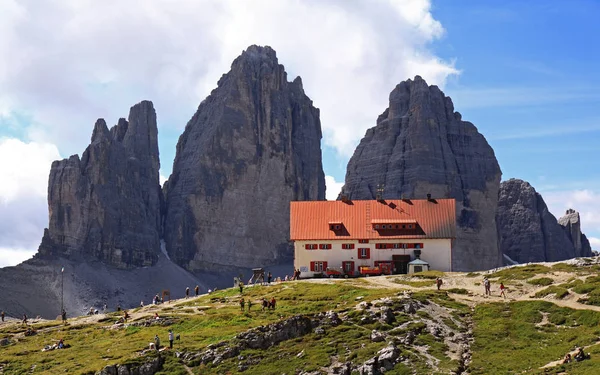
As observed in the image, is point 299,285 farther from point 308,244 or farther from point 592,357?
point 592,357

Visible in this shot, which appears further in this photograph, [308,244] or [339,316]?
[308,244]

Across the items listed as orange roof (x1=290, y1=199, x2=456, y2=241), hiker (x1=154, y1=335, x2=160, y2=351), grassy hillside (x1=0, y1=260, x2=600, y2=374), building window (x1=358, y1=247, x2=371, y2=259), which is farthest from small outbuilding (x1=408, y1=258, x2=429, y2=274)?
hiker (x1=154, y1=335, x2=160, y2=351)

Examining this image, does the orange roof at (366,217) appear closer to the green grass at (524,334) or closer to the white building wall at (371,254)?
the white building wall at (371,254)

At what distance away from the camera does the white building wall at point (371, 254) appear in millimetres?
121625

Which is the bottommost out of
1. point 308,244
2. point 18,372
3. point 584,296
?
point 18,372

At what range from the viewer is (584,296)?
78938 millimetres

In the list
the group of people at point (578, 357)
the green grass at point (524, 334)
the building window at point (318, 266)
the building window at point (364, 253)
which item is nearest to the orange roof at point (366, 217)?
the building window at point (364, 253)

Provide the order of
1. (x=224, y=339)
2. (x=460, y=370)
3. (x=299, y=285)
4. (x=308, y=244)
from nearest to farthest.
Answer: (x=460, y=370)
(x=224, y=339)
(x=299, y=285)
(x=308, y=244)

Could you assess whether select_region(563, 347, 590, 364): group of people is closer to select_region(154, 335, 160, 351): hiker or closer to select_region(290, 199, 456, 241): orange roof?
select_region(154, 335, 160, 351): hiker

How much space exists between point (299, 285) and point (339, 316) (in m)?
25.2

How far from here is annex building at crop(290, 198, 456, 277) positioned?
121m

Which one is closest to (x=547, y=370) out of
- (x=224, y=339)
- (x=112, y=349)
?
(x=224, y=339)

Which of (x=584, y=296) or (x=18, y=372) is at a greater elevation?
(x=584, y=296)

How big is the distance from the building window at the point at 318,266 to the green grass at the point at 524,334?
140ft
